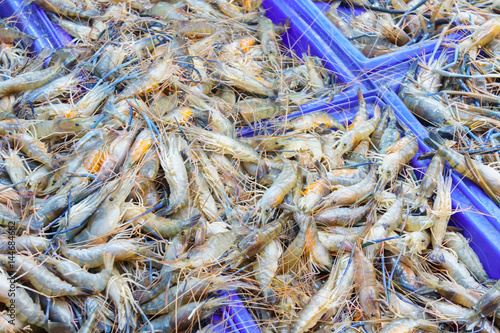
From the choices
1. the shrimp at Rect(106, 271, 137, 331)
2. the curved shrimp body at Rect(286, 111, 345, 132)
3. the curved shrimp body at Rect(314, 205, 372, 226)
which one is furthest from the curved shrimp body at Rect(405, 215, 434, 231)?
the shrimp at Rect(106, 271, 137, 331)

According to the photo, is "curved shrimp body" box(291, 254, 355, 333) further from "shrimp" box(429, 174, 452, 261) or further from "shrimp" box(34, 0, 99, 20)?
"shrimp" box(34, 0, 99, 20)

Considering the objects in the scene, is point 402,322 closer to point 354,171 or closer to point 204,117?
point 354,171

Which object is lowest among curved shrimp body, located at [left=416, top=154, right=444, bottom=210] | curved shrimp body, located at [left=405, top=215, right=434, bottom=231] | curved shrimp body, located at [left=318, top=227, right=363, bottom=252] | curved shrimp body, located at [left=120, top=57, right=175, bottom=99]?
curved shrimp body, located at [left=405, top=215, right=434, bottom=231]

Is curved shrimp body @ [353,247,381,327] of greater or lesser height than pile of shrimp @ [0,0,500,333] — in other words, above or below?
below

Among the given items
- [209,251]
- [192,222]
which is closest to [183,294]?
[209,251]

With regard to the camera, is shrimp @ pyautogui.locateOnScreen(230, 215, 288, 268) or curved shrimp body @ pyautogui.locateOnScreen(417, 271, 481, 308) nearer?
shrimp @ pyautogui.locateOnScreen(230, 215, 288, 268)

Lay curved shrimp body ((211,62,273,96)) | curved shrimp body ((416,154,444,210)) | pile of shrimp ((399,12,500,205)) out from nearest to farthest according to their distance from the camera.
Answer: curved shrimp body ((416,154,444,210)) < pile of shrimp ((399,12,500,205)) < curved shrimp body ((211,62,273,96))
